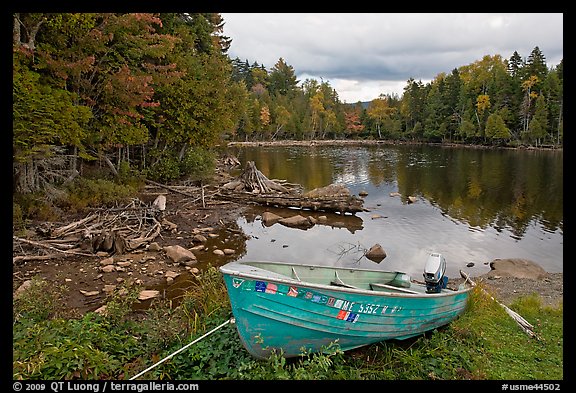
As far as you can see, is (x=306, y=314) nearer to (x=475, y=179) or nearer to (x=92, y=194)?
(x=92, y=194)

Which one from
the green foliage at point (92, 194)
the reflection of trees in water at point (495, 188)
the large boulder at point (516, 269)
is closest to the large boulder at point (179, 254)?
the green foliage at point (92, 194)

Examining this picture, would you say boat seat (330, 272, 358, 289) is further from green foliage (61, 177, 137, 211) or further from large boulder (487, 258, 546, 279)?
green foliage (61, 177, 137, 211)

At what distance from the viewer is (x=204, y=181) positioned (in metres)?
26.1

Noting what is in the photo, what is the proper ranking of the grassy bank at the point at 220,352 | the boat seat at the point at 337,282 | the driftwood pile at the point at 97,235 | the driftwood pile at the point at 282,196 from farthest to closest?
the driftwood pile at the point at 282,196
the driftwood pile at the point at 97,235
the boat seat at the point at 337,282
the grassy bank at the point at 220,352

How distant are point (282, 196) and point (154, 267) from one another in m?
11.3

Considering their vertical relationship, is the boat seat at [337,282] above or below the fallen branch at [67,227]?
below

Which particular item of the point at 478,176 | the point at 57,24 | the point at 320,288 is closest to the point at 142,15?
the point at 57,24

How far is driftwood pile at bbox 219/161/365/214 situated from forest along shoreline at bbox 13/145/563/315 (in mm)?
5236

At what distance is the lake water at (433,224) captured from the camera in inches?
599

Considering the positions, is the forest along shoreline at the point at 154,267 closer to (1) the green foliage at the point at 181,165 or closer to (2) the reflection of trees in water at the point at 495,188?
(1) the green foliage at the point at 181,165

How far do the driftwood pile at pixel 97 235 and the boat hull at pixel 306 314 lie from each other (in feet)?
28.5

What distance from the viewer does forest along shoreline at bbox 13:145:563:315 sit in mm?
10516

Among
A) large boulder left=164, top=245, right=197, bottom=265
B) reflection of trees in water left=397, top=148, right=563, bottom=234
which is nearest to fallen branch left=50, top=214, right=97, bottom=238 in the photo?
large boulder left=164, top=245, right=197, bottom=265
